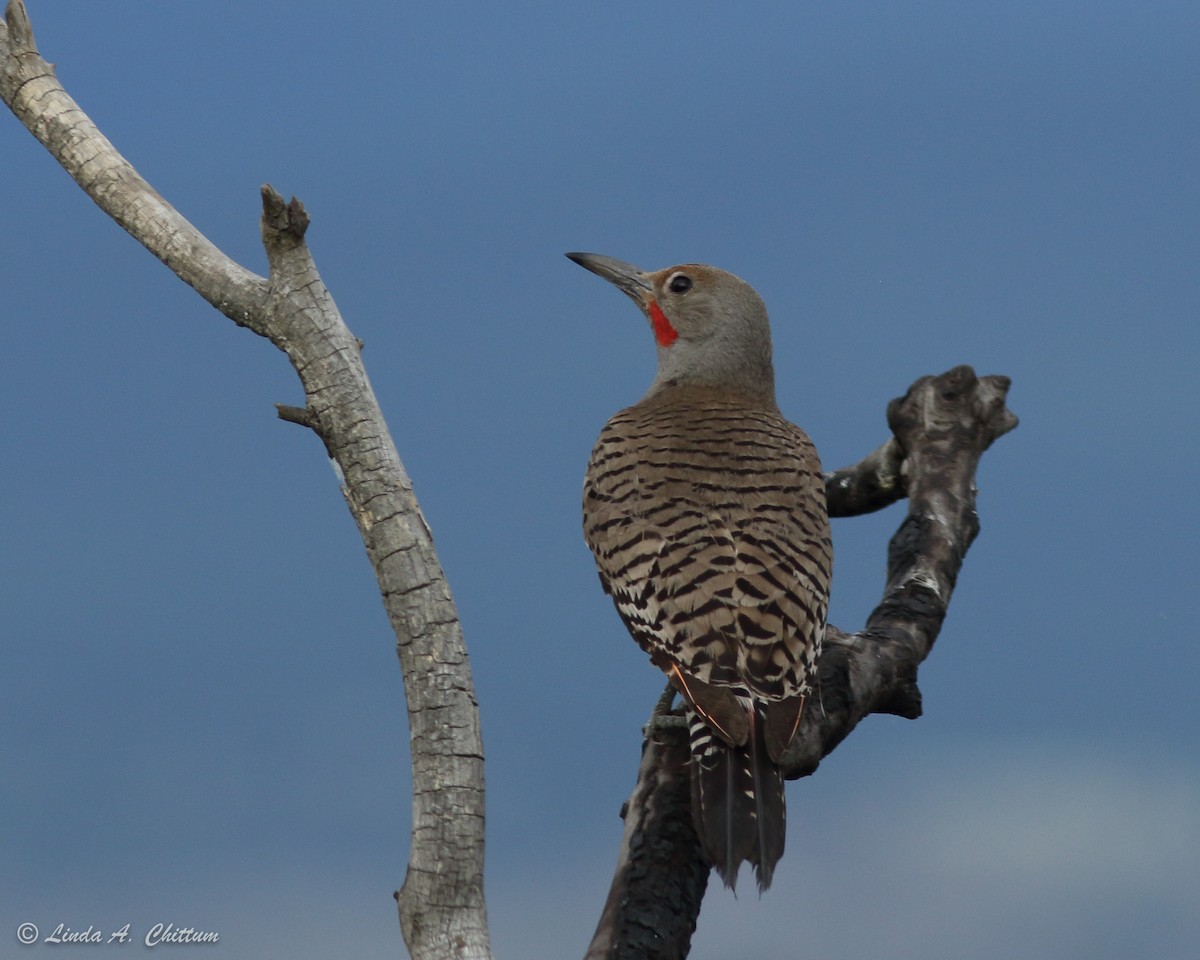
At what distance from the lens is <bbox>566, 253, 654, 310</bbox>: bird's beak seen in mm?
A: 6637

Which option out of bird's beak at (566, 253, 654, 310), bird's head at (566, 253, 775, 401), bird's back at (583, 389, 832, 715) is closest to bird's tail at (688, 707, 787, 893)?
bird's back at (583, 389, 832, 715)

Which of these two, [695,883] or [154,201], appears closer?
[695,883]

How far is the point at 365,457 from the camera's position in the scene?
4.60 m

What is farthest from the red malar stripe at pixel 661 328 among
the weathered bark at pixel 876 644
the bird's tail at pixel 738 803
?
the bird's tail at pixel 738 803

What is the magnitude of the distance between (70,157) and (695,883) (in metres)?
3.65

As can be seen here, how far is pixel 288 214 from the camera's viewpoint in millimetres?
4676

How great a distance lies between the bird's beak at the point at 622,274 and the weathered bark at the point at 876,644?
5.45ft

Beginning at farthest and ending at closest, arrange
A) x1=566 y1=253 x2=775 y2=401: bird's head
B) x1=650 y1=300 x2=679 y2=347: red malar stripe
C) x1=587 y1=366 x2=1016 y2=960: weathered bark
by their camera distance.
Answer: x1=650 y1=300 x2=679 y2=347: red malar stripe
x1=566 y1=253 x2=775 y2=401: bird's head
x1=587 y1=366 x2=1016 y2=960: weathered bark

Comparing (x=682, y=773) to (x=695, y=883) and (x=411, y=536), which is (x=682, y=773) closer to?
(x=695, y=883)

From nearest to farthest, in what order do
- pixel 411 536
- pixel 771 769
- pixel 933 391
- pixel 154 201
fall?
pixel 771 769 → pixel 411 536 → pixel 154 201 → pixel 933 391

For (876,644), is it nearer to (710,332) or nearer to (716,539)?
(716,539)

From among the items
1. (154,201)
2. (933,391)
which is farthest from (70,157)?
(933,391)

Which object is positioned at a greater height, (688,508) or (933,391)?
(933,391)

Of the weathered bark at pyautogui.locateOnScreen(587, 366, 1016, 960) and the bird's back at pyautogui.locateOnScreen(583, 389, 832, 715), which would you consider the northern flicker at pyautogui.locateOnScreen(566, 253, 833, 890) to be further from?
the weathered bark at pyautogui.locateOnScreen(587, 366, 1016, 960)
